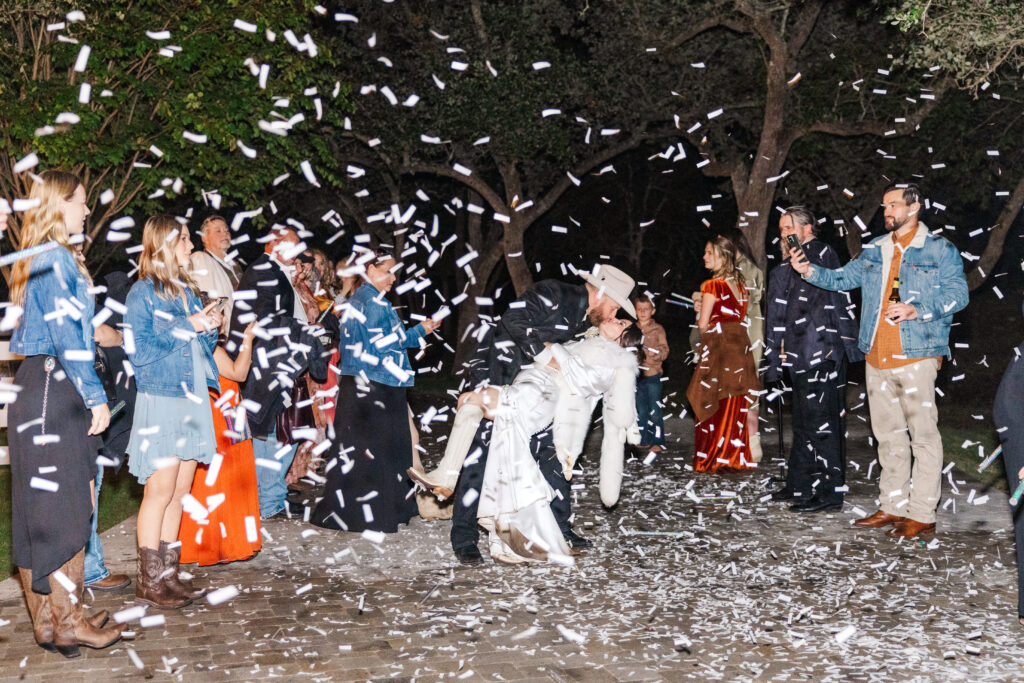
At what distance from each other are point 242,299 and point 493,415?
211 centimetres

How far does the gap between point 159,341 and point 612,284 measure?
2.96m

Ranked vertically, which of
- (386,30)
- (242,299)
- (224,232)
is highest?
(386,30)

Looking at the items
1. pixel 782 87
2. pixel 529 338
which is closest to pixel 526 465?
pixel 529 338

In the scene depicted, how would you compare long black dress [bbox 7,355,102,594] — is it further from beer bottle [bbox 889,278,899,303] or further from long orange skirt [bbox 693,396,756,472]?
long orange skirt [bbox 693,396,756,472]

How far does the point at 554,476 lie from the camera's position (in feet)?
25.5

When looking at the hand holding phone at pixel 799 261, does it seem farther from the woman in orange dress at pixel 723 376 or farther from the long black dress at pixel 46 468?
the long black dress at pixel 46 468

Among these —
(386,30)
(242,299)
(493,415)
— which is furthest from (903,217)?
(386,30)

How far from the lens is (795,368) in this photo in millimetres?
9375

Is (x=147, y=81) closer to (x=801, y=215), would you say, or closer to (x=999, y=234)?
(x=801, y=215)

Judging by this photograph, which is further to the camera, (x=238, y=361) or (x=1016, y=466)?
(x=238, y=361)

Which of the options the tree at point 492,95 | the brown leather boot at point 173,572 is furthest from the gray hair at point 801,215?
the tree at point 492,95

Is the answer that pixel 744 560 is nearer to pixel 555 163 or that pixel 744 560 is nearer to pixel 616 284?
pixel 616 284

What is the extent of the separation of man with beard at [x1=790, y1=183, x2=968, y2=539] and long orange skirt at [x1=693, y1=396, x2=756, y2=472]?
109 inches

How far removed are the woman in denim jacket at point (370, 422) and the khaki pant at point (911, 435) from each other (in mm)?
3655
